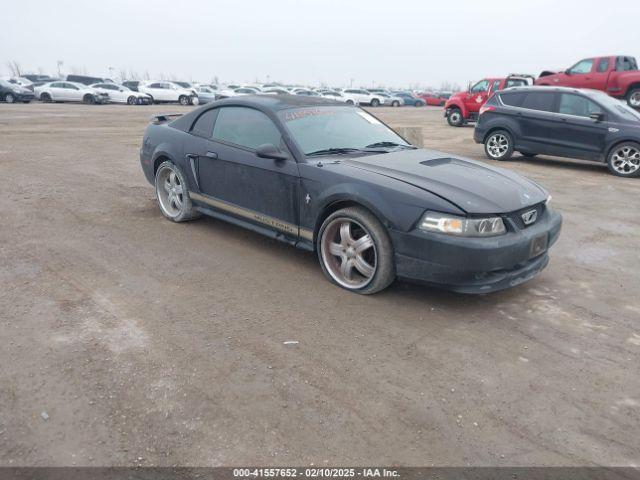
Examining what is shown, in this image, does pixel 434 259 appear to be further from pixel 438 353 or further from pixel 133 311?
pixel 133 311

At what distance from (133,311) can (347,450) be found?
1988 mm

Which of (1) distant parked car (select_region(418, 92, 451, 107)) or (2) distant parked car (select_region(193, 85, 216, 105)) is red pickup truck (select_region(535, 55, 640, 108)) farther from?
(1) distant parked car (select_region(418, 92, 451, 107))

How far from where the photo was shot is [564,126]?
980cm

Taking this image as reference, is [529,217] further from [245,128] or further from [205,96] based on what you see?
[205,96]

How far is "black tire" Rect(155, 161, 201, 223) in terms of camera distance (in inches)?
217

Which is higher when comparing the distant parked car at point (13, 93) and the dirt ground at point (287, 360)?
the distant parked car at point (13, 93)

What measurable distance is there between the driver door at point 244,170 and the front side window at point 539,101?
751 centimetres

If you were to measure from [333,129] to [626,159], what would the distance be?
7.31m

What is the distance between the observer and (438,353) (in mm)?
3158

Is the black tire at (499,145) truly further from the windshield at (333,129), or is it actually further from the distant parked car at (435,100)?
the distant parked car at (435,100)

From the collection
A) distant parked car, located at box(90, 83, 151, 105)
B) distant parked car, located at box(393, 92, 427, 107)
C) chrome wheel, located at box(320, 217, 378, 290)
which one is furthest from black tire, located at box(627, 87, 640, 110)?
distant parked car, located at box(90, 83, 151, 105)

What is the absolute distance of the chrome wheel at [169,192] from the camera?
5652mm

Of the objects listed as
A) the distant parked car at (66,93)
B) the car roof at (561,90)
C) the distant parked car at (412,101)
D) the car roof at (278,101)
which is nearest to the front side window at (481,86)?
the car roof at (561,90)

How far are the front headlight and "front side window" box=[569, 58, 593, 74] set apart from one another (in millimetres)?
17872
